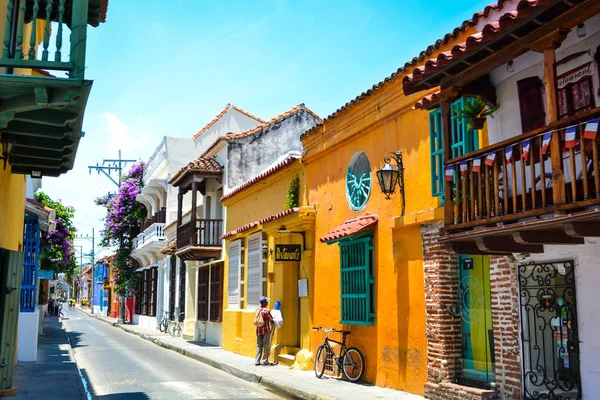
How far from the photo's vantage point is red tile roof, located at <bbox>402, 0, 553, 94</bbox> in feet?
20.8

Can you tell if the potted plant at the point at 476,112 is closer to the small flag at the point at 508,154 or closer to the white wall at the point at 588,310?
the small flag at the point at 508,154

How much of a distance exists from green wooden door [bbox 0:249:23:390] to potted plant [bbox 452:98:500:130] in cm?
697

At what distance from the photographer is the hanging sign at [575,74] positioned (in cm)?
715

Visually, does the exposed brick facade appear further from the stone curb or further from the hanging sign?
the hanging sign

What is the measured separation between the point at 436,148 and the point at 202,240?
13.9m

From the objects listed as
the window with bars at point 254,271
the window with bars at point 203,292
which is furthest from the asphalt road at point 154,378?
the window with bars at point 203,292

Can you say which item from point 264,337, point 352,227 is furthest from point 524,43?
point 264,337

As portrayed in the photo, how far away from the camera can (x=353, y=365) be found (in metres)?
12.0

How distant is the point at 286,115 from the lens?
21.9m

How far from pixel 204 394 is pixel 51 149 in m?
5.01

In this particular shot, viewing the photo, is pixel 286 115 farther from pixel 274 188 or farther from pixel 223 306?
pixel 223 306

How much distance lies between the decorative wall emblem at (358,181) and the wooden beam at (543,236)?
18.0ft

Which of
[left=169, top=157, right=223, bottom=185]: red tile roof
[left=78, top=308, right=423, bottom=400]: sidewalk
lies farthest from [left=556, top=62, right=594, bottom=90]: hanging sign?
[left=169, top=157, right=223, bottom=185]: red tile roof

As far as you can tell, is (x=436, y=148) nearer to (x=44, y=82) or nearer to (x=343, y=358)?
(x=343, y=358)
